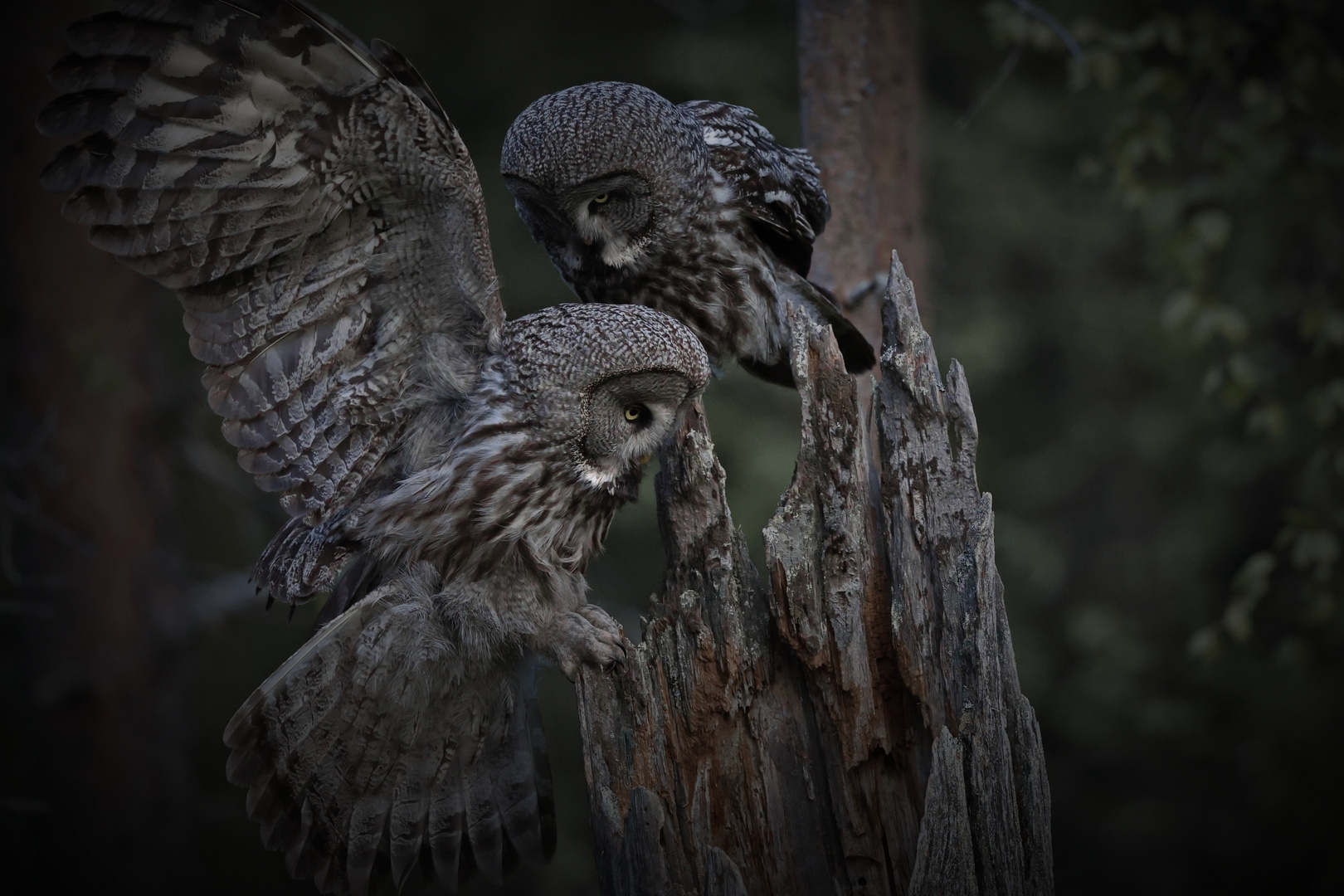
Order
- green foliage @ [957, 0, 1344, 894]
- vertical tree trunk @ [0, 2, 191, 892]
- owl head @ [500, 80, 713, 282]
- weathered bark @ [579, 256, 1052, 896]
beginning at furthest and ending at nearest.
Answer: green foliage @ [957, 0, 1344, 894]
vertical tree trunk @ [0, 2, 191, 892]
owl head @ [500, 80, 713, 282]
weathered bark @ [579, 256, 1052, 896]

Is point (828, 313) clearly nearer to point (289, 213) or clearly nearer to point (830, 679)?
point (830, 679)

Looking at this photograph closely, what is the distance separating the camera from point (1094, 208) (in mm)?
6531

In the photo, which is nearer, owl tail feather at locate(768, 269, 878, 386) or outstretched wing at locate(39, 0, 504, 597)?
outstretched wing at locate(39, 0, 504, 597)

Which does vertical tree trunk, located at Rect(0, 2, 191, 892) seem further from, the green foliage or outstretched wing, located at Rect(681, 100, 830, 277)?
the green foliage

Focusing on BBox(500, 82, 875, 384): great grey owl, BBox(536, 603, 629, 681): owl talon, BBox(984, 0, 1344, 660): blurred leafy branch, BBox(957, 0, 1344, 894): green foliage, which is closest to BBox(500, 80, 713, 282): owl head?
BBox(500, 82, 875, 384): great grey owl

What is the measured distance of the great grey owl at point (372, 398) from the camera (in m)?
1.87

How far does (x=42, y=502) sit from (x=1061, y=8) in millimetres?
6042

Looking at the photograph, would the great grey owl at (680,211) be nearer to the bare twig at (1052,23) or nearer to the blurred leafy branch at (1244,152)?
the bare twig at (1052,23)

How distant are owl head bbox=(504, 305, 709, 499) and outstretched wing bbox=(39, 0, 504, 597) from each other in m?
0.14

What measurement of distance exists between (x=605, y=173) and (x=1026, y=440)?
5.26 meters

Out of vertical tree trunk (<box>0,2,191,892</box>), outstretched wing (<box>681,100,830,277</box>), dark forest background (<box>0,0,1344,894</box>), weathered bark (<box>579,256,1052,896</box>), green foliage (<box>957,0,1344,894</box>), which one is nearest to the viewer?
weathered bark (<box>579,256,1052,896</box>)

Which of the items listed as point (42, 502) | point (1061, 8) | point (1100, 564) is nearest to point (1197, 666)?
point (1100, 564)

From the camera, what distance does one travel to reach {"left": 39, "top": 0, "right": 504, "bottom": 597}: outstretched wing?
1.83m

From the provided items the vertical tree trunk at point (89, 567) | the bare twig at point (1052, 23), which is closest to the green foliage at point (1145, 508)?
the bare twig at point (1052, 23)
